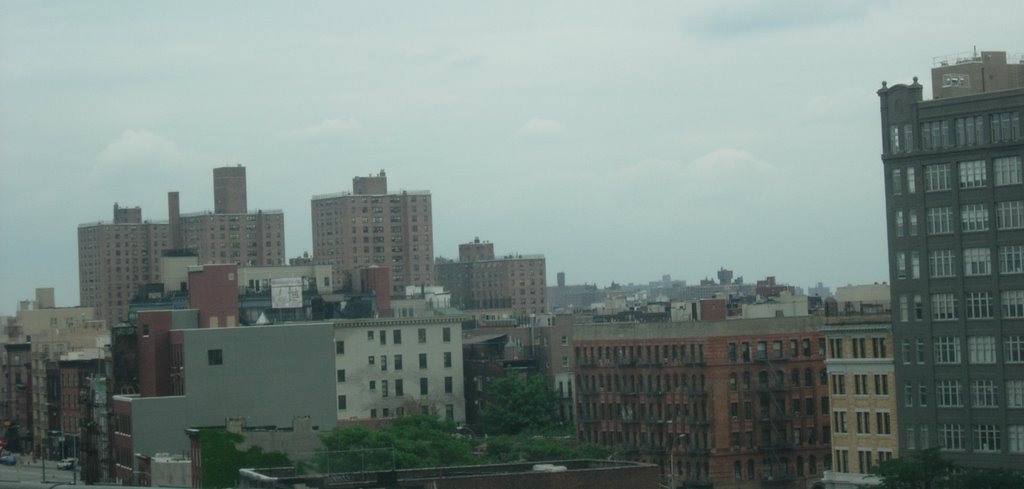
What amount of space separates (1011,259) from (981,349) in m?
5.46

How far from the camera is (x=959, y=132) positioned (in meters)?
96.2

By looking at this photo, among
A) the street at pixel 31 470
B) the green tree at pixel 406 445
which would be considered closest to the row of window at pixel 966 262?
the green tree at pixel 406 445

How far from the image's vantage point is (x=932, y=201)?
9769 centimetres

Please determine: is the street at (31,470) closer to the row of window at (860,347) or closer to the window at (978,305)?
the row of window at (860,347)

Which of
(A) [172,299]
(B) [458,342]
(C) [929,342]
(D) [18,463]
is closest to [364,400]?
(B) [458,342]

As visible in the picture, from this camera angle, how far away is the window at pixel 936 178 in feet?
318

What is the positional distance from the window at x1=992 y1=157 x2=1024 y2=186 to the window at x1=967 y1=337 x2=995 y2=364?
29.4 ft

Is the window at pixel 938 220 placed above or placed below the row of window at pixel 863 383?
above

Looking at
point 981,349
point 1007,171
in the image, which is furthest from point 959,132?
point 981,349

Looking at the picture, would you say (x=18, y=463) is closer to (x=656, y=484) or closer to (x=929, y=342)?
(x=929, y=342)

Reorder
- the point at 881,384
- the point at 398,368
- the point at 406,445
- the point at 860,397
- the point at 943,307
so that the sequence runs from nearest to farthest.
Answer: the point at 943,307 → the point at 406,445 → the point at 881,384 → the point at 860,397 → the point at 398,368

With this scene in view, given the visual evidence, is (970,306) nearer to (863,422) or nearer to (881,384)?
(881,384)

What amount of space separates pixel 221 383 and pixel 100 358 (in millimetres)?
58246

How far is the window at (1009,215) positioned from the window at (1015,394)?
8840 millimetres
